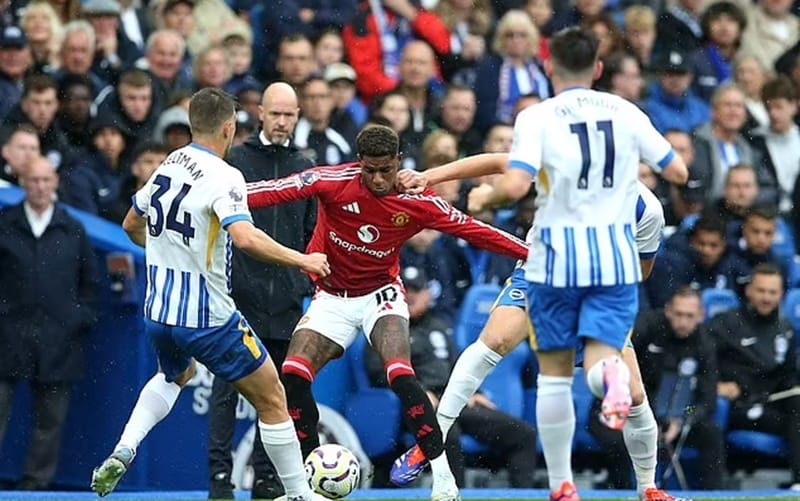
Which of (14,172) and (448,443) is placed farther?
(14,172)

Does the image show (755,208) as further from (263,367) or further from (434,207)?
(263,367)

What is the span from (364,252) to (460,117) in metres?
5.57

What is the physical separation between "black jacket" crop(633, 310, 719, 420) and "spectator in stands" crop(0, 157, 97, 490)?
14.3 ft

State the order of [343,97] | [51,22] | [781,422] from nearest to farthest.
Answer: [781,422] < [51,22] < [343,97]

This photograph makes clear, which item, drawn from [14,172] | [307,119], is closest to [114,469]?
[14,172]

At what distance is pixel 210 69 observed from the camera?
636 inches

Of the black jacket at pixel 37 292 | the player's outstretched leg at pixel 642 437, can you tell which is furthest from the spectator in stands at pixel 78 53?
the player's outstretched leg at pixel 642 437

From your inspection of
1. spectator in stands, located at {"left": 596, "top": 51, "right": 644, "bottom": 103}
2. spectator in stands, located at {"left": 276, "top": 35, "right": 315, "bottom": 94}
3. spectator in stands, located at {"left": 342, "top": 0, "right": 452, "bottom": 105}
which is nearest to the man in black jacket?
spectator in stands, located at {"left": 276, "top": 35, "right": 315, "bottom": 94}

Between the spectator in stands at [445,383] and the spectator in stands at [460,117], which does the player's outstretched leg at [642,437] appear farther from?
the spectator in stands at [460,117]

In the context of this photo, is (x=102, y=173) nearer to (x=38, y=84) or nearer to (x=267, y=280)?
(x=38, y=84)

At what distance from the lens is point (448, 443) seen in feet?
43.8

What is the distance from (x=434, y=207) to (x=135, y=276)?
145 inches

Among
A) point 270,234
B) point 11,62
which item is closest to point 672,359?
point 270,234

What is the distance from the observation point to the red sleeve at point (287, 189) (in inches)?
438
